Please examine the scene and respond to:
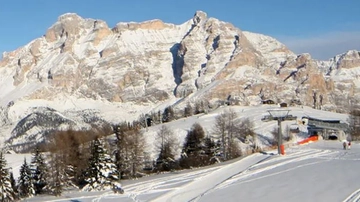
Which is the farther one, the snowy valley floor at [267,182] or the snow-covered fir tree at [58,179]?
the snow-covered fir tree at [58,179]

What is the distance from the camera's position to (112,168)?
138 ft

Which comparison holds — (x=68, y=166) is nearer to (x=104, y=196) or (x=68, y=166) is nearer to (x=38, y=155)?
(x=38, y=155)

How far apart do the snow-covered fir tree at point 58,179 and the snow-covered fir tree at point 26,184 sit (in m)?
1.41

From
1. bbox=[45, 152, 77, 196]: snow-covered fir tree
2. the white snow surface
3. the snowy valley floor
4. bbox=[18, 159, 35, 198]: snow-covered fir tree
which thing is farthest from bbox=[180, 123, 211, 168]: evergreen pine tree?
bbox=[18, 159, 35, 198]: snow-covered fir tree

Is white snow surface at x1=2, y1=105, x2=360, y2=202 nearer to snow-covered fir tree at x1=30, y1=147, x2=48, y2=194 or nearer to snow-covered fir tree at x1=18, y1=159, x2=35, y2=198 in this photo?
snow-covered fir tree at x1=18, y1=159, x2=35, y2=198

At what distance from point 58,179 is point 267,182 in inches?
786

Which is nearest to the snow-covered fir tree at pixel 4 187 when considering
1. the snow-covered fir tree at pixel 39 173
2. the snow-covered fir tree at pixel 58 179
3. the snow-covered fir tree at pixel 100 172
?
the snow-covered fir tree at pixel 58 179

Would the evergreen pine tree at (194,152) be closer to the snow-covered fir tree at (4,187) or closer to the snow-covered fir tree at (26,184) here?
the snow-covered fir tree at (26,184)

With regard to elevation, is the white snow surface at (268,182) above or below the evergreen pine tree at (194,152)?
below

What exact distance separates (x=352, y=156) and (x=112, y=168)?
61.0 ft

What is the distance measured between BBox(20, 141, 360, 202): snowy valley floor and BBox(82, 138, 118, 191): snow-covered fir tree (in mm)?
2279

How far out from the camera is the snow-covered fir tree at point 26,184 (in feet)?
155

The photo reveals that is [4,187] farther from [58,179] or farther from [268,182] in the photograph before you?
[268,182]

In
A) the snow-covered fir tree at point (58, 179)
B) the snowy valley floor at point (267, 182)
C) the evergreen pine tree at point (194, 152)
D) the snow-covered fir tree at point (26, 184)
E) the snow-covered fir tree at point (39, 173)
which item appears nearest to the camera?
the snowy valley floor at point (267, 182)
